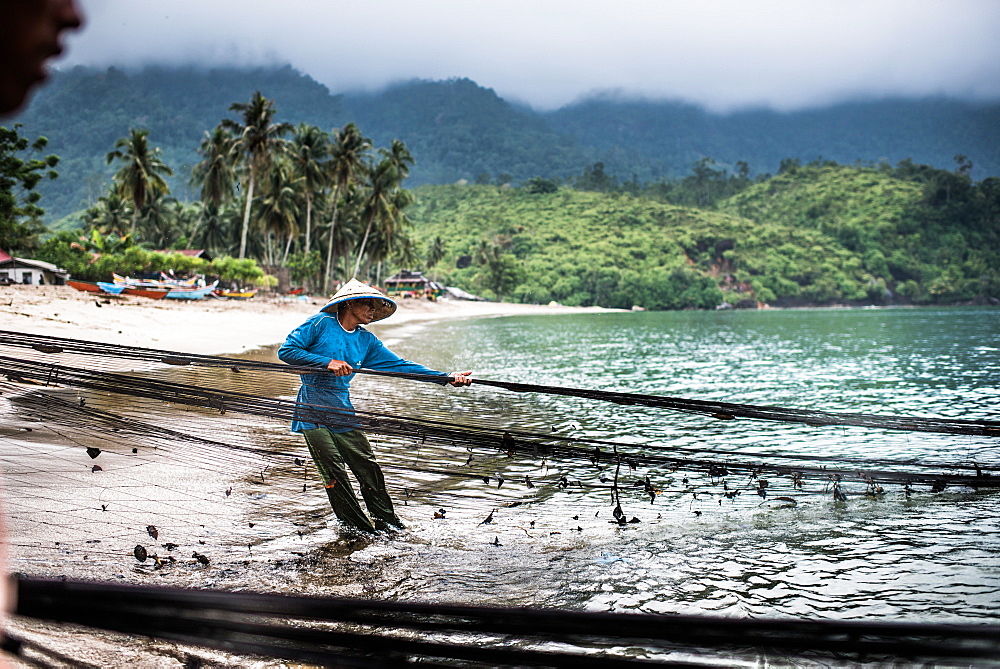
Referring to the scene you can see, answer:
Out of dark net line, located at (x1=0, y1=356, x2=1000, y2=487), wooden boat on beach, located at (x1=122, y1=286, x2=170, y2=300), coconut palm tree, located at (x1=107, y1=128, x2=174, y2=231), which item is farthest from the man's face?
coconut palm tree, located at (x1=107, y1=128, x2=174, y2=231)

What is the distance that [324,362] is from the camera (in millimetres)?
4637

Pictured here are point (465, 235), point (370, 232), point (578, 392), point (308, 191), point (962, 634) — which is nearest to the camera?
point (962, 634)

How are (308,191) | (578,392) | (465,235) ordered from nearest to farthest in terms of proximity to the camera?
(578,392), (308,191), (465,235)

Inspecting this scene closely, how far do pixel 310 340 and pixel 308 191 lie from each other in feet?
171

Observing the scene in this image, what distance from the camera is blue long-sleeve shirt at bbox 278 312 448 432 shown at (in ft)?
15.3

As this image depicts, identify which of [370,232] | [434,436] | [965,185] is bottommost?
[434,436]

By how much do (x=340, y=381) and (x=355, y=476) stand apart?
30.6 inches

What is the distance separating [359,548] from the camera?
16.1ft

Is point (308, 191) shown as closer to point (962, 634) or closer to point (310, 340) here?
point (310, 340)

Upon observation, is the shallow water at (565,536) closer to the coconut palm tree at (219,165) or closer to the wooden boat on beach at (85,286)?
the wooden boat on beach at (85,286)

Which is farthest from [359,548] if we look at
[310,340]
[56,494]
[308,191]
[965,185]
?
[965,185]

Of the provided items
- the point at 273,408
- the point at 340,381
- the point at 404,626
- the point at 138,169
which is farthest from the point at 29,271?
the point at 404,626

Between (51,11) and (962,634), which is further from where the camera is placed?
(962,634)

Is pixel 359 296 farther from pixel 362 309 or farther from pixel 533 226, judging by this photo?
pixel 533 226
